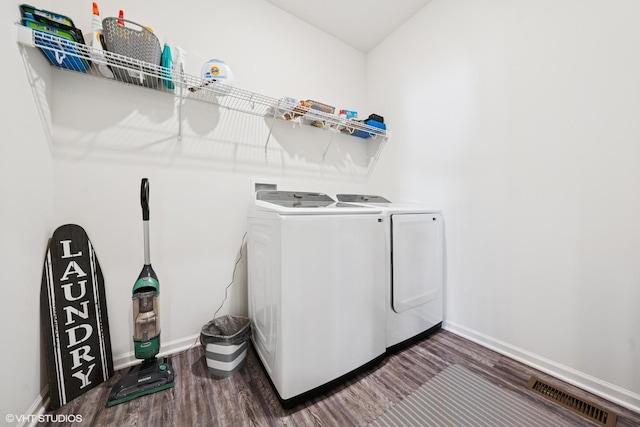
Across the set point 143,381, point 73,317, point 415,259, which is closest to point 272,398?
point 143,381

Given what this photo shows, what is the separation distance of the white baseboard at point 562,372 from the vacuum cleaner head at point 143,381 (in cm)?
205

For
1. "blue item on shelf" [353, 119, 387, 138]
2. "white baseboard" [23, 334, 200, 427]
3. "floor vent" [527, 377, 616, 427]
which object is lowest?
"floor vent" [527, 377, 616, 427]

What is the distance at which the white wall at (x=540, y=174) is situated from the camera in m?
1.18

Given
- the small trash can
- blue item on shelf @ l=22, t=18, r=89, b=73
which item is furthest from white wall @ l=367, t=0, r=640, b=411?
blue item on shelf @ l=22, t=18, r=89, b=73

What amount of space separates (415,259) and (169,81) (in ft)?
6.70

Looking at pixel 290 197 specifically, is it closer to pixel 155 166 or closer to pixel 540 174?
pixel 155 166

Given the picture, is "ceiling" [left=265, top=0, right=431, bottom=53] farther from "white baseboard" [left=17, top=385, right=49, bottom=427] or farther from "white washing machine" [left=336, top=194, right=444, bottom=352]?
"white baseboard" [left=17, top=385, right=49, bottom=427]

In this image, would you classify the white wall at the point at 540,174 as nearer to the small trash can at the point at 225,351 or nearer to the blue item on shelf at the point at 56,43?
the small trash can at the point at 225,351

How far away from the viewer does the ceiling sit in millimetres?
2029

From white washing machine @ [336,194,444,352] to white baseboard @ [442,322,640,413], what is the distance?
31 centimetres

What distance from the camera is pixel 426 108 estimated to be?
6.77ft

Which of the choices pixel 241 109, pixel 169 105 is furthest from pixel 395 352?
pixel 169 105

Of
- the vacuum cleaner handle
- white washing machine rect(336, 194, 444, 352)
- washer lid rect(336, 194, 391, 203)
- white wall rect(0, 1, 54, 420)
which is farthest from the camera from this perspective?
washer lid rect(336, 194, 391, 203)

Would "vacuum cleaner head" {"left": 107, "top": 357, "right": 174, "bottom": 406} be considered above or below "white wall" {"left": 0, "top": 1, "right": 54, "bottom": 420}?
below
